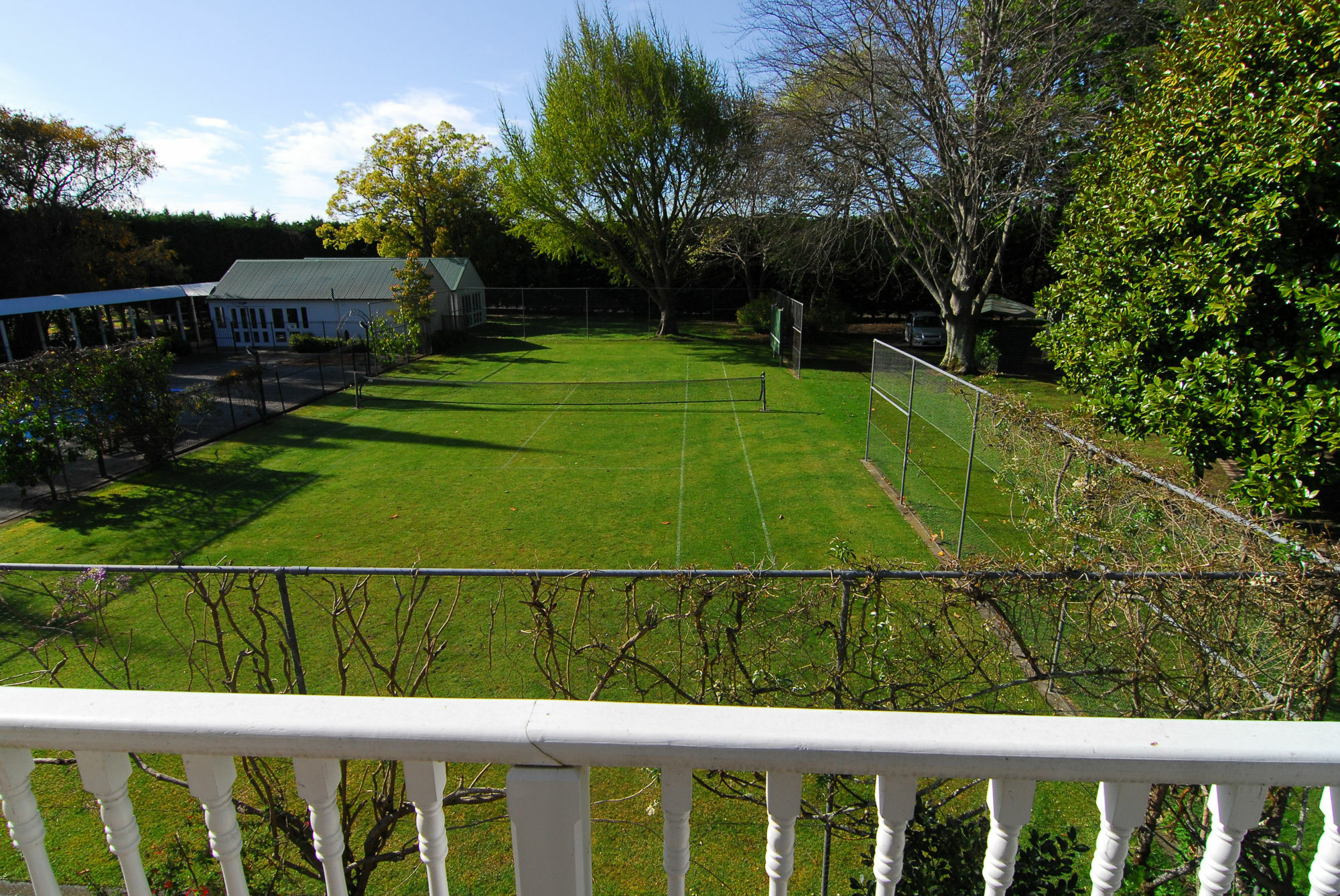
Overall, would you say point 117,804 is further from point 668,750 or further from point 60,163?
point 60,163

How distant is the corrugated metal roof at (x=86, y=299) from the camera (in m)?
24.7

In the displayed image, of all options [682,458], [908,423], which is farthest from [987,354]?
[908,423]

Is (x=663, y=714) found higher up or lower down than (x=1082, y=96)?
lower down

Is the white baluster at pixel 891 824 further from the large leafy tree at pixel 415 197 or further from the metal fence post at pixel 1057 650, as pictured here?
the large leafy tree at pixel 415 197

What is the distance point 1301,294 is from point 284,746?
8.47 meters

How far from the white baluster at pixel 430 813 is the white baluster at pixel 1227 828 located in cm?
148

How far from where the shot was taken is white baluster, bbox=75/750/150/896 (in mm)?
1448

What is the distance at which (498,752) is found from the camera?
131 cm

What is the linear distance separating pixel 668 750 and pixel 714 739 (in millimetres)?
85

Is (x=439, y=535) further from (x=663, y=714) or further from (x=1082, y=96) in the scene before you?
(x=1082, y=96)

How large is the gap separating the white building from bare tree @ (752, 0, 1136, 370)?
2003cm

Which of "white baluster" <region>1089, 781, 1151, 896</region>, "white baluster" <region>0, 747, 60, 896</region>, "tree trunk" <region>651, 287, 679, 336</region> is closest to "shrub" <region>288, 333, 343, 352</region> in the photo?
"tree trunk" <region>651, 287, 679, 336</region>

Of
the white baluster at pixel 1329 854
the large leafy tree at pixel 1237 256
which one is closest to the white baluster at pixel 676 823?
the white baluster at pixel 1329 854

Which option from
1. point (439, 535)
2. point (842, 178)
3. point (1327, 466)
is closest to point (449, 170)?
point (842, 178)
